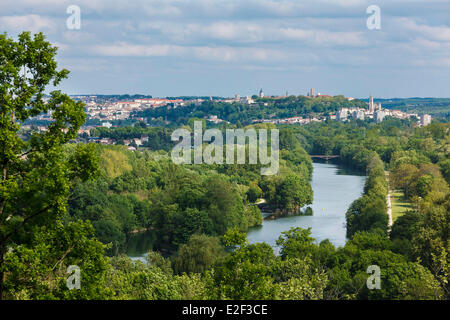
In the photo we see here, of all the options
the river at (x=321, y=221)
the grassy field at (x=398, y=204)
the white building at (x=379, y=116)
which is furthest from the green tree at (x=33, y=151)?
the white building at (x=379, y=116)

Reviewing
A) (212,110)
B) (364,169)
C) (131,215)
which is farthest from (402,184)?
(212,110)

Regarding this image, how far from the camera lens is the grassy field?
1240 inches

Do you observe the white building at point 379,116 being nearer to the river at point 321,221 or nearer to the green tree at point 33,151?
the river at point 321,221

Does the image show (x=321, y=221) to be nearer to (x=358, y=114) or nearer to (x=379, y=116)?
(x=379, y=116)

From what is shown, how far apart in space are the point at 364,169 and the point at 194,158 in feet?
60.7

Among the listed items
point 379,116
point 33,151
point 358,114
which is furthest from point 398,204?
point 358,114

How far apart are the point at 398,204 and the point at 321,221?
5383 millimetres

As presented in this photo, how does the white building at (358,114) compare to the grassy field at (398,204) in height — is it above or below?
above

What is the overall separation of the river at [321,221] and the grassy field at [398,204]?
2.46m

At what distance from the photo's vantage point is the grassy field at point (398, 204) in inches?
1240

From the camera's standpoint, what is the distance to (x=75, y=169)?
8.28m

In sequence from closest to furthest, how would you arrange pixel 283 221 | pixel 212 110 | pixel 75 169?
pixel 75 169 → pixel 283 221 → pixel 212 110

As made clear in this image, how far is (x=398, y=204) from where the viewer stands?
3509cm
